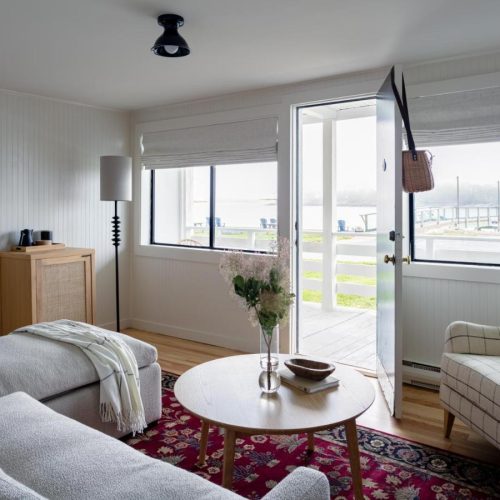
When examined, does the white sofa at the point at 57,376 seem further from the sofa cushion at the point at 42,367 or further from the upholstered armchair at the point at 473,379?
the upholstered armchair at the point at 473,379

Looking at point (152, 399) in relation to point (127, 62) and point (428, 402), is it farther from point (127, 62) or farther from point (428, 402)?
point (127, 62)

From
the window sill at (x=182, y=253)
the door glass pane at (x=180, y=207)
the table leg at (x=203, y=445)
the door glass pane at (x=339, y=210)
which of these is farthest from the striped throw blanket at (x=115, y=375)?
the door glass pane at (x=339, y=210)

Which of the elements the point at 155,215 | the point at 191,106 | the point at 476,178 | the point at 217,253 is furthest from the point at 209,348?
the point at 476,178

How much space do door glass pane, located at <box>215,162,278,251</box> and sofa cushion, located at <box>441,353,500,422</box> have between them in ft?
7.44

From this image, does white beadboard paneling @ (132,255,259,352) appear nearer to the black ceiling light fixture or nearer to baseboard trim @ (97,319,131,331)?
baseboard trim @ (97,319,131,331)

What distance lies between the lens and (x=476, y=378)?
235cm

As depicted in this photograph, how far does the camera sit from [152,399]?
2.80 metres

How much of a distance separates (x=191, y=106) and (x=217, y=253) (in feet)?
4.56

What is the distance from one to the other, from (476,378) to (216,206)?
9.43 feet

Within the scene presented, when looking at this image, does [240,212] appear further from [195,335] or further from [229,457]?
[229,457]

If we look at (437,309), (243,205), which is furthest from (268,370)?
(243,205)

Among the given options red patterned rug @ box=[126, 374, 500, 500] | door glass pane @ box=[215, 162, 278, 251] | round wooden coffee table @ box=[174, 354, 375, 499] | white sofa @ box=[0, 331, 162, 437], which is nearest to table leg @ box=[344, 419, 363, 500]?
round wooden coffee table @ box=[174, 354, 375, 499]

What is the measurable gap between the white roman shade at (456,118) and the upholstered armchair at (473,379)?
4.23 ft

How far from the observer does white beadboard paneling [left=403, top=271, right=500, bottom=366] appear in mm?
3236
